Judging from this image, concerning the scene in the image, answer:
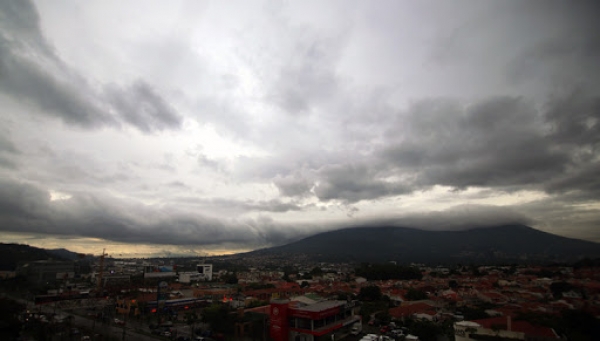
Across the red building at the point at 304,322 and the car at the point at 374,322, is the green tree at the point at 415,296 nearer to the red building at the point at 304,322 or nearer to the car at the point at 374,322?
the car at the point at 374,322

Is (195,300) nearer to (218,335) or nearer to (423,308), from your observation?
(218,335)

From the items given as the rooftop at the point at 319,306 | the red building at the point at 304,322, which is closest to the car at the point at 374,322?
the rooftop at the point at 319,306

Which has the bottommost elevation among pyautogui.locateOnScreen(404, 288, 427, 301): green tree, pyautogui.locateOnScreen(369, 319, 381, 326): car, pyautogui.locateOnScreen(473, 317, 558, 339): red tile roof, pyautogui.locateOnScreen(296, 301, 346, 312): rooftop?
pyautogui.locateOnScreen(369, 319, 381, 326): car

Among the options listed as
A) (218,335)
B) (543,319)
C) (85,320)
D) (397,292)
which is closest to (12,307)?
(85,320)

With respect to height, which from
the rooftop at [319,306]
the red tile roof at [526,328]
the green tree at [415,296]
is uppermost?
the red tile roof at [526,328]

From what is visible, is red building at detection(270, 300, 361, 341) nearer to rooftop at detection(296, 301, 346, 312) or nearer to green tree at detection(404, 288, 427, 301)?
rooftop at detection(296, 301, 346, 312)

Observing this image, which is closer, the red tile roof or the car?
the red tile roof

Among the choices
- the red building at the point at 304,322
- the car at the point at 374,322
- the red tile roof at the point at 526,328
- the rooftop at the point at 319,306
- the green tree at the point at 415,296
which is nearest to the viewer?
the red tile roof at the point at 526,328

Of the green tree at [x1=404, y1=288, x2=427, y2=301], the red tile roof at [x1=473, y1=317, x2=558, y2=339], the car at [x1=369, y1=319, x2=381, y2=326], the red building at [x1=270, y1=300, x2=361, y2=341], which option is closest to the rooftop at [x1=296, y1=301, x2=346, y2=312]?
the red building at [x1=270, y1=300, x2=361, y2=341]
